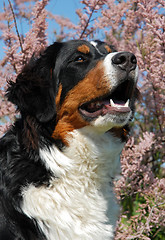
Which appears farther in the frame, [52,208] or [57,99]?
[57,99]

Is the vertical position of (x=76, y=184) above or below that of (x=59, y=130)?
below

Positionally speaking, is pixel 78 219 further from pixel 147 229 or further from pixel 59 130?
pixel 147 229

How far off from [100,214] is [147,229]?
1.39 metres

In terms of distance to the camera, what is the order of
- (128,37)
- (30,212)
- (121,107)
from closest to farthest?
(30,212) → (121,107) → (128,37)

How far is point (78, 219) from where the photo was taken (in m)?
2.72

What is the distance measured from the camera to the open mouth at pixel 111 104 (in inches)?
109

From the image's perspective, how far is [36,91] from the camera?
9.48 feet

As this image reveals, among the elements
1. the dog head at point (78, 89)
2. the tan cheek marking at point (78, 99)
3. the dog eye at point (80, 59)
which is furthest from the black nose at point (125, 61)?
the dog eye at point (80, 59)

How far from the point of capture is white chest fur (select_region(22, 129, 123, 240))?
103 inches

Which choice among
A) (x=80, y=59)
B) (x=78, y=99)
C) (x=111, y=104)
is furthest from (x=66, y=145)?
(x=80, y=59)

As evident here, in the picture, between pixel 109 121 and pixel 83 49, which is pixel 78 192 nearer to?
pixel 109 121

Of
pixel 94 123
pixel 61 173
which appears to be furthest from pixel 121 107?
pixel 61 173

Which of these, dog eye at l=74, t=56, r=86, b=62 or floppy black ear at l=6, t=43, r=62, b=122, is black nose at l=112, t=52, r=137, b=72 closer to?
dog eye at l=74, t=56, r=86, b=62

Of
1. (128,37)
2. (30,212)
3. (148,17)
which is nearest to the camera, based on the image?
(30,212)
